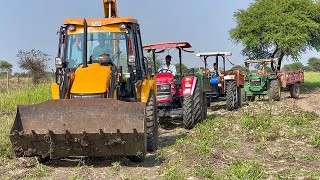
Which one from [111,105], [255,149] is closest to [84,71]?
[111,105]

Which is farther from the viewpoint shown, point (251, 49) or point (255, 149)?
point (251, 49)

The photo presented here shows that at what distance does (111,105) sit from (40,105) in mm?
1130

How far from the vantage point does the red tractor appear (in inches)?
470

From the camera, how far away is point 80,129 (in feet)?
24.8

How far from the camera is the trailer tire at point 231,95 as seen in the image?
16.8m

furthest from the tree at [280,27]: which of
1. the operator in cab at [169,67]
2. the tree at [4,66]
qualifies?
the tree at [4,66]

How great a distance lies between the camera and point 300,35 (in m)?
33.7

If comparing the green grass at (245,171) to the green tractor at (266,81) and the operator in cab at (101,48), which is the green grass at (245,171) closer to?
the operator in cab at (101,48)

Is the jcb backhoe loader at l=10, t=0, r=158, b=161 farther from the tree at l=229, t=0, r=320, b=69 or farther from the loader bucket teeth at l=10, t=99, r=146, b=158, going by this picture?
the tree at l=229, t=0, r=320, b=69

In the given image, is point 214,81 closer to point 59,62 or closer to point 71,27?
point 71,27

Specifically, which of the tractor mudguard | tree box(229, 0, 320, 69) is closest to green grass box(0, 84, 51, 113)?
the tractor mudguard

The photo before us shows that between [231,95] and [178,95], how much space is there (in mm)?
4651

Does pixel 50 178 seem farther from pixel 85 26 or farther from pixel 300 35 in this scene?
pixel 300 35

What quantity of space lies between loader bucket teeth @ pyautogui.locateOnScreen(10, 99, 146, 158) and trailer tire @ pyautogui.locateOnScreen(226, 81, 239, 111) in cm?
972
